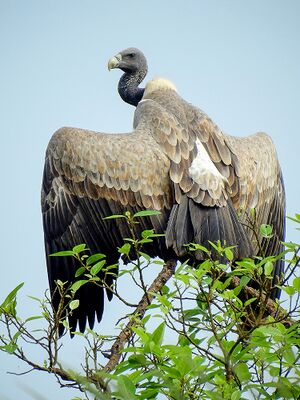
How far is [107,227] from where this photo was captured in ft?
27.8

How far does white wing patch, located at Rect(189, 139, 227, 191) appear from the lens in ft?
26.4

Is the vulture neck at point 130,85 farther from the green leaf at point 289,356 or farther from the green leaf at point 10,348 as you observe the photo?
the green leaf at point 289,356

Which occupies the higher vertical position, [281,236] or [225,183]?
[225,183]

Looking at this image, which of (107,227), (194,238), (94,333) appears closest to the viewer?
(94,333)

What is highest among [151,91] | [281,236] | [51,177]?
[151,91]

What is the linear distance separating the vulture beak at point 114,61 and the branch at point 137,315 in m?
3.56

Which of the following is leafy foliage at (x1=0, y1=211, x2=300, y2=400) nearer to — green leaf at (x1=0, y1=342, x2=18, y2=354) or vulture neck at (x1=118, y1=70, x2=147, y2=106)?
green leaf at (x1=0, y1=342, x2=18, y2=354)

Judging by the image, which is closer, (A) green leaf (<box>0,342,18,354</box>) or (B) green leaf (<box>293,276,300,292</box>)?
(B) green leaf (<box>293,276,300,292</box>)

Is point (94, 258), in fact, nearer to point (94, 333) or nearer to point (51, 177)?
point (94, 333)

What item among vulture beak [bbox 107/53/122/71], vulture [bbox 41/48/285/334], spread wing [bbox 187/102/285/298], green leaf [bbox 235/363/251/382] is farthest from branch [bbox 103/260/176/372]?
vulture beak [bbox 107/53/122/71]

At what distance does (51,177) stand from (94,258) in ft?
12.9

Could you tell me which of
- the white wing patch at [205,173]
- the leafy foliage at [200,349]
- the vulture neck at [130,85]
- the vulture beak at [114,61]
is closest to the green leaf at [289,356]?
the leafy foliage at [200,349]

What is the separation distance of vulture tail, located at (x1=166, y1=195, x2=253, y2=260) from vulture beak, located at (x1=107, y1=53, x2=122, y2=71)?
3300 millimetres

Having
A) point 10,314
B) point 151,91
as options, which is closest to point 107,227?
point 151,91
